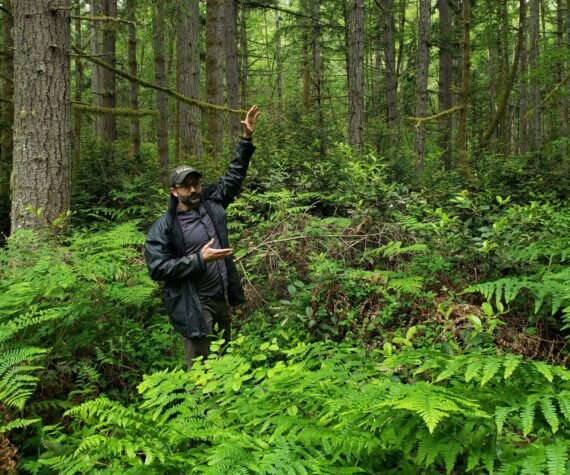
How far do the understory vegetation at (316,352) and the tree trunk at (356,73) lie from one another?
1971 mm

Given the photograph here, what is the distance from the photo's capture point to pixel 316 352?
3.18 meters

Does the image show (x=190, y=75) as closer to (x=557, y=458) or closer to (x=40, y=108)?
(x=40, y=108)

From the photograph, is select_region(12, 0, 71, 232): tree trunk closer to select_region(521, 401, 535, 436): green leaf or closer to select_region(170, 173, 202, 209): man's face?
select_region(170, 173, 202, 209): man's face

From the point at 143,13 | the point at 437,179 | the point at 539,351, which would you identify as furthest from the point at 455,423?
the point at 143,13

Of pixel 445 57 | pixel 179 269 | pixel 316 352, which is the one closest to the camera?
pixel 316 352

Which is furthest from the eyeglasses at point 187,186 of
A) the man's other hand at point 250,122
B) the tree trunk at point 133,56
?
the tree trunk at point 133,56

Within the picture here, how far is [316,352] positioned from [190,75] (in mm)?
11029

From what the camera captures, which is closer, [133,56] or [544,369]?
[544,369]

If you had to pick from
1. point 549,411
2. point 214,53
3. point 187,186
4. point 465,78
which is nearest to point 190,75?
point 214,53

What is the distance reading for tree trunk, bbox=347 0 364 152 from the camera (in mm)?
9992

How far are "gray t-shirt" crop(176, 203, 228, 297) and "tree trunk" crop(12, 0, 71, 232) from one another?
9.36ft

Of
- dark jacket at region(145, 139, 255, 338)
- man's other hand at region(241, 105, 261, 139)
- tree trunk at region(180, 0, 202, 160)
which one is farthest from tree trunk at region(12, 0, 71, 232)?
tree trunk at region(180, 0, 202, 160)

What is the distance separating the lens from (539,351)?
4.23m

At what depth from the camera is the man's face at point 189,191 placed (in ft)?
15.0
